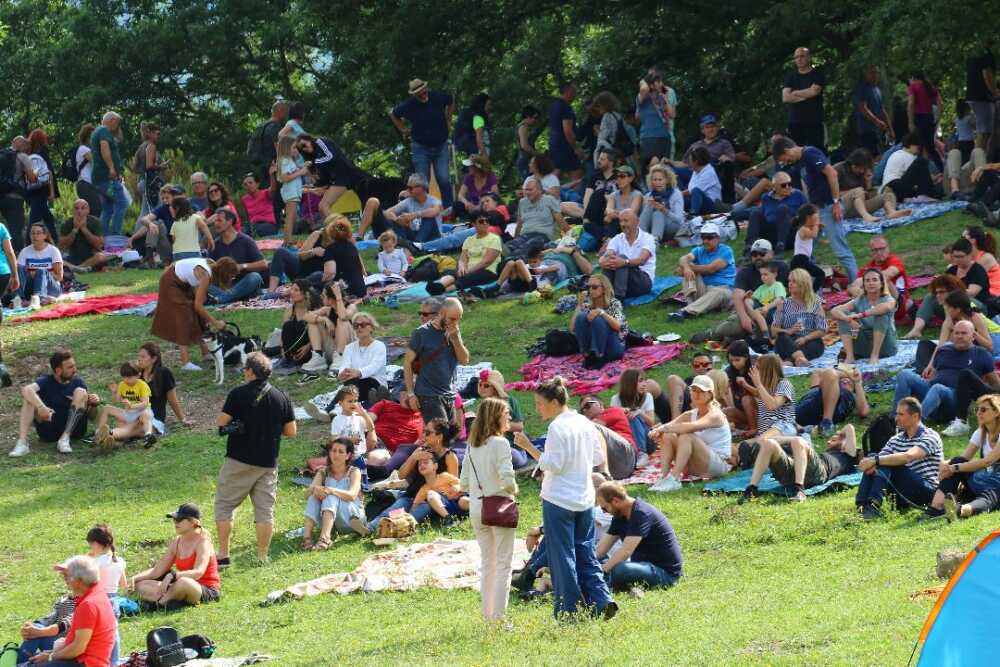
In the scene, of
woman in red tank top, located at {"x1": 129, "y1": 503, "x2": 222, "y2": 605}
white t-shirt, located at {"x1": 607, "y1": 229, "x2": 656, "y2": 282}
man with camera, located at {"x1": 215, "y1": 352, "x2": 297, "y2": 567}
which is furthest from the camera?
white t-shirt, located at {"x1": 607, "y1": 229, "x2": 656, "y2": 282}

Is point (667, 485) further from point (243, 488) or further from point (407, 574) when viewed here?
point (243, 488)

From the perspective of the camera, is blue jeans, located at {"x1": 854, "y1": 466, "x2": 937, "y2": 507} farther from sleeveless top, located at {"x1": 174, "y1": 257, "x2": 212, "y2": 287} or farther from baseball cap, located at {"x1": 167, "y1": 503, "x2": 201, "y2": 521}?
sleeveless top, located at {"x1": 174, "y1": 257, "x2": 212, "y2": 287}

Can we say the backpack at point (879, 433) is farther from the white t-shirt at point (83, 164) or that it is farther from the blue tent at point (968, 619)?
the white t-shirt at point (83, 164)

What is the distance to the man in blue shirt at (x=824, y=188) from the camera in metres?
17.6

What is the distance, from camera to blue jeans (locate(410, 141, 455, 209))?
76.4 feet

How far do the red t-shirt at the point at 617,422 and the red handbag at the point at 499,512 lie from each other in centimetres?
421

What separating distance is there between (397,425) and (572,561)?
5.36 meters

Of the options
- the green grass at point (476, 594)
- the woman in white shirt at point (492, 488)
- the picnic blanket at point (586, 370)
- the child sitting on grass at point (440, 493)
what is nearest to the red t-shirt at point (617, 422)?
the green grass at point (476, 594)

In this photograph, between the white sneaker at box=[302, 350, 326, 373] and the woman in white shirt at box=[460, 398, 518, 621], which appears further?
the white sneaker at box=[302, 350, 326, 373]

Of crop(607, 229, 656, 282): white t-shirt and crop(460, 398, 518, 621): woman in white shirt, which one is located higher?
crop(607, 229, 656, 282): white t-shirt

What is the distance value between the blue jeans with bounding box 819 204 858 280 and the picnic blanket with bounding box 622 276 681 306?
1804 millimetres

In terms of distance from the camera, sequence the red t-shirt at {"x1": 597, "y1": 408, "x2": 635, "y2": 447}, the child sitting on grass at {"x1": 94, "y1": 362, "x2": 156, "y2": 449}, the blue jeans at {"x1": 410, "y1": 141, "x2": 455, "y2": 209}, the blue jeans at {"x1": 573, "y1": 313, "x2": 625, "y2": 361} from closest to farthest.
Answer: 1. the red t-shirt at {"x1": 597, "y1": 408, "x2": 635, "y2": 447}
2. the child sitting on grass at {"x1": 94, "y1": 362, "x2": 156, "y2": 449}
3. the blue jeans at {"x1": 573, "y1": 313, "x2": 625, "y2": 361}
4. the blue jeans at {"x1": 410, "y1": 141, "x2": 455, "y2": 209}

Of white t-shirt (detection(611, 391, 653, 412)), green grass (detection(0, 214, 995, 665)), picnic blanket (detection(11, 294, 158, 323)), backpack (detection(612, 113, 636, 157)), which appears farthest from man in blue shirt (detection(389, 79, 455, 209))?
white t-shirt (detection(611, 391, 653, 412))

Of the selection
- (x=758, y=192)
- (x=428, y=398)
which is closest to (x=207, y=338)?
(x=428, y=398)
